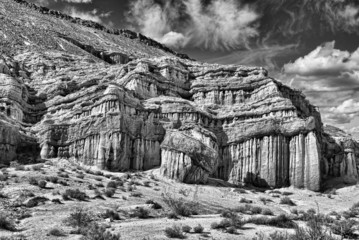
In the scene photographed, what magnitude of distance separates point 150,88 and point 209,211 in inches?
1169

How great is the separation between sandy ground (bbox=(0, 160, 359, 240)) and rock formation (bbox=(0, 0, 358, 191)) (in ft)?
8.51

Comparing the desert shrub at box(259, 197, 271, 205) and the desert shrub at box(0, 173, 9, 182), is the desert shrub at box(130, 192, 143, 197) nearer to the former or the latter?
the desert shrub at box(0, 173, 9, 182)

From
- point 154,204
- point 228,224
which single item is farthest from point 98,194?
point 228,224

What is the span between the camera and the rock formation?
1649 inches

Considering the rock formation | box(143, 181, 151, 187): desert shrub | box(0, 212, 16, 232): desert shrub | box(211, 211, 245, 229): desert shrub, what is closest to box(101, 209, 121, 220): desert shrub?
box(0, 212, 16, 232): desert shrub

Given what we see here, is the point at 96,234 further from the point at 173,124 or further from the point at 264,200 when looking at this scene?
the point at 173,124

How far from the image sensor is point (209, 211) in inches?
1078

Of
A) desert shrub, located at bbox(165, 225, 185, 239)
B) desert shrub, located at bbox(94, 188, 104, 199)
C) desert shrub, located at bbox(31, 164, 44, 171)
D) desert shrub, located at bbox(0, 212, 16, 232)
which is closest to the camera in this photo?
desert shrub, located at bbox(0, 212, 16, 232)

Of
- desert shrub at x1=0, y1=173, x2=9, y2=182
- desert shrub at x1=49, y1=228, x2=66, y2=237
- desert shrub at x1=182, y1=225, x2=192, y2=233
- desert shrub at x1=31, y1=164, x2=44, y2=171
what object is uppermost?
desert shrub at x1=31, y1=164, x2=44, y2=171

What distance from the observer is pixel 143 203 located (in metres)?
27.0

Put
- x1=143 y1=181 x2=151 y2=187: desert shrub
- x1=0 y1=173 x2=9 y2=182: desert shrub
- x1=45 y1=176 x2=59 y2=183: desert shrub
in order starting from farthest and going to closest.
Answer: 1. x1=143 y1=181 x2=151 y2=187: desert shrub
2. x1=45 y1=176 x2=59 y2=183: desert shrub
3. x1=0 y1=173 x2=9 y2=182: desert shrub

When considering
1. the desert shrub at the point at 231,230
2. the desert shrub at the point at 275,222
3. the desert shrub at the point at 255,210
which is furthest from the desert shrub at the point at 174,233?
the desert shrub at the point at 255,210

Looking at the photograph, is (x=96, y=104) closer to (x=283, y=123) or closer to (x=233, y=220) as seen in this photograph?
(x=283, y=123)

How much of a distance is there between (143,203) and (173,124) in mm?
20032
